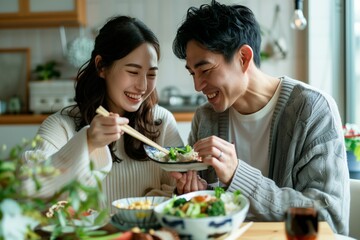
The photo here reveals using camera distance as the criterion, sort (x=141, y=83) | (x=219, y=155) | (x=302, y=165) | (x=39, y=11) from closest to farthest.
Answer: (x=219, y=155) → (x=302, y=165) → (x=141, y=83) → (x=39, y=11)

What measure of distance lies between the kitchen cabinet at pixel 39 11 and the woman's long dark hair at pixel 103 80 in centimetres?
233

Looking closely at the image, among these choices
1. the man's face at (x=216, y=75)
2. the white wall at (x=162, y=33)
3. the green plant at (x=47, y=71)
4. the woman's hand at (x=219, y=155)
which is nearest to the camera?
the woman's hand at (x=219, y=155)

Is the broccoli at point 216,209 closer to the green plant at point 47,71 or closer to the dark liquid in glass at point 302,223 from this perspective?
the dark liquid in glass at point 302,223

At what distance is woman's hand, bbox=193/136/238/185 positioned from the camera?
1378mm

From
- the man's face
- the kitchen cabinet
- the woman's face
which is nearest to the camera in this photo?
the man's face

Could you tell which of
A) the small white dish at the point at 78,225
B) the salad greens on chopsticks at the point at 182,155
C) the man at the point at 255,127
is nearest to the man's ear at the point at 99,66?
the man at the point at 255,127

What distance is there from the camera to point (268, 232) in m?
1.19

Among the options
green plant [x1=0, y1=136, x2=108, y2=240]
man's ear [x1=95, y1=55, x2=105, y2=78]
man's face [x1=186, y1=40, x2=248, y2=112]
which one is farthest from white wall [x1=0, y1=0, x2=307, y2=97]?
green plant [x1=0, y1=136, x2=108, y2=240]

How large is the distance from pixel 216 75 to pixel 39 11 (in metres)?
2.94

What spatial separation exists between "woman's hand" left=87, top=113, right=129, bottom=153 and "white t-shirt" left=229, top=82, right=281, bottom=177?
2.03 ft

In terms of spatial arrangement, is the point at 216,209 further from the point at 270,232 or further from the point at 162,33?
the point at 162,33

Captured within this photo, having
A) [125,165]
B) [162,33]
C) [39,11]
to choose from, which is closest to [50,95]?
[39,11]

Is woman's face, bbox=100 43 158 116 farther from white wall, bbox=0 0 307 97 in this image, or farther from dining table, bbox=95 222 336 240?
white wall, bbox=0 0 307 97

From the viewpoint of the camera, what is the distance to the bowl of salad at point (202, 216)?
3.33 feet
